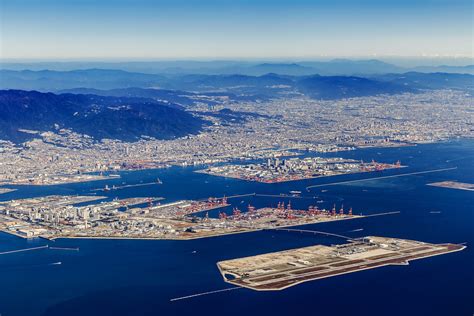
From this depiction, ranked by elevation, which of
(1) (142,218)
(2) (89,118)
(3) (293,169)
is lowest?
(3) (293,169)

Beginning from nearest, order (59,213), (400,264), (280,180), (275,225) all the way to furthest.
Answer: (400,264)
(275,225)
(59,213)
(280,180)

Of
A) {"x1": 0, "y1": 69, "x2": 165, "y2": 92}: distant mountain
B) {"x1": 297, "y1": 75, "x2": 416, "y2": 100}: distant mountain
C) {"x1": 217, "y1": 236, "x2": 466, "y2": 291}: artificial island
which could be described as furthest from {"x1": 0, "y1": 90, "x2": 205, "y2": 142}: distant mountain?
{"x1": 0, "y1": 69, "x2": 165, "y2": 92}: distant mountain

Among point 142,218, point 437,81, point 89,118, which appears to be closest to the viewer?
point 142,218

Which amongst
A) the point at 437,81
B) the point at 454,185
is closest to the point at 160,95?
the point at 437,81

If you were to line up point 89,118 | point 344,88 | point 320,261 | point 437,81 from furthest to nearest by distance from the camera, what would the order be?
point 437,81
point 344,88
point 89,118
point 320,261

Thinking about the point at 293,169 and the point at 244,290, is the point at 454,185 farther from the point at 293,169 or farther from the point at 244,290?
the point at 244,290

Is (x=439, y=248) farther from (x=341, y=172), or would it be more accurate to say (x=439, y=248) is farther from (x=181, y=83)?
(x=181, y=83)

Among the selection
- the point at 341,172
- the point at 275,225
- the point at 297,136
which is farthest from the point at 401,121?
the point at 275,225

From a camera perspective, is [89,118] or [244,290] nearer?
[244,290]
